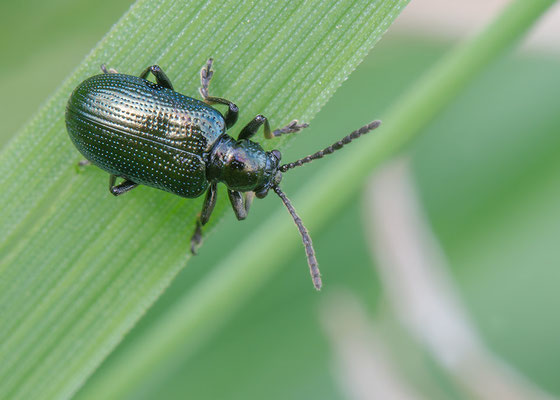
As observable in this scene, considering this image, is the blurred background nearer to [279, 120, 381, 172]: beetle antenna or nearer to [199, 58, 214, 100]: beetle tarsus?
[279, 120, 381, 172]: beetle antenna

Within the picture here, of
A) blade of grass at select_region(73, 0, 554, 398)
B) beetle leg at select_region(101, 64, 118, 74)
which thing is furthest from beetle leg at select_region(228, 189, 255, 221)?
beetle leg at select_region(101, 64, 118, 74)

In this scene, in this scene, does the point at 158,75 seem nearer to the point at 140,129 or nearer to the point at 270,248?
the point at 140,129

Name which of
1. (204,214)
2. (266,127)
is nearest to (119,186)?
(204,214)

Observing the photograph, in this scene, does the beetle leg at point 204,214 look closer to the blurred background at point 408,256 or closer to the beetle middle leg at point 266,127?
the beetle middle leg at point 266,127

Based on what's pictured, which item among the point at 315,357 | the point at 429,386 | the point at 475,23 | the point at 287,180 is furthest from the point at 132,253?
the point at 475,23

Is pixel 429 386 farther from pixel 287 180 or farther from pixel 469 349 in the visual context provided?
pixel 287 180
